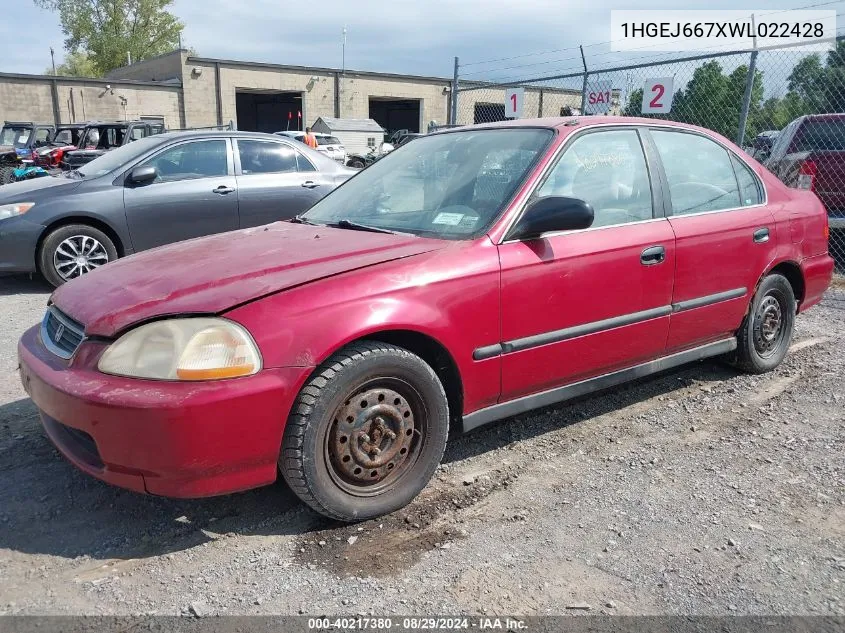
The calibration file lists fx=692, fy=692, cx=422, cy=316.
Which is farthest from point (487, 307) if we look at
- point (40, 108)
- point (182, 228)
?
point (40, 108)

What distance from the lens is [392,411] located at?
275 cm

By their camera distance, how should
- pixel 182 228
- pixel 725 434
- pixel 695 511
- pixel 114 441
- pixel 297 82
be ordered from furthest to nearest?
pixel 297 82
pixel 182 228
pixel 725 434
pixel 695 511
pixel 114 441

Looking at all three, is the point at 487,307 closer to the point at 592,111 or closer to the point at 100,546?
the point at 100,546

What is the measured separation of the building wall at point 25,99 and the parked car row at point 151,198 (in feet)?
116

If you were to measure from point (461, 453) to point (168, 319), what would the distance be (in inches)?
64.1

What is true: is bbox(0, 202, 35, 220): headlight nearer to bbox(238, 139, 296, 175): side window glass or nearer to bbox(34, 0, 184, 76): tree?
bbox(238, 139, 296, 175): side window glass

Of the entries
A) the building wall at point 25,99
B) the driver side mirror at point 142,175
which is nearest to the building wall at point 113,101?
the building wall at point 25,99

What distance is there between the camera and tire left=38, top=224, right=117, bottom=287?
21.9 feet

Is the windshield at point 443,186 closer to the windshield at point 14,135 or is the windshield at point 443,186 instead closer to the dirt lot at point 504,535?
the dirt lot at point 504,535

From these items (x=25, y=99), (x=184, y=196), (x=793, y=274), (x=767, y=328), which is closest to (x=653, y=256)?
(x=767, y=328)

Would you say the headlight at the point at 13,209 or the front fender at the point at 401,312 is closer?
the front fender at the point at 401,312

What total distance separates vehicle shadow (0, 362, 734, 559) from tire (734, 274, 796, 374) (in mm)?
1970

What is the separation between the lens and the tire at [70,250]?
6.67m

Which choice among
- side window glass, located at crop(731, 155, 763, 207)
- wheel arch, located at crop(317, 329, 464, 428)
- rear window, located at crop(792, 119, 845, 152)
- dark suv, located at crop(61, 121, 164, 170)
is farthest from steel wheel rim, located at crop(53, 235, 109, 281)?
dark suv, located at crop(61, 121, 164, 170)
